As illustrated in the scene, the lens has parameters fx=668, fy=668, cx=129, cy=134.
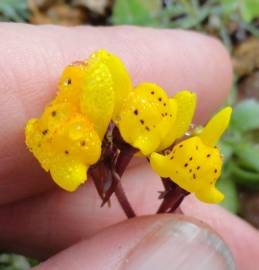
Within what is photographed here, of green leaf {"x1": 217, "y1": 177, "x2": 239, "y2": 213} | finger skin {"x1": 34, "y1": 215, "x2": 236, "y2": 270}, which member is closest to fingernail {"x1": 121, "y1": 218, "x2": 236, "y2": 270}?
finger skin {"x1": 34, "y1": 215, "x2": 236, "y2": 270}

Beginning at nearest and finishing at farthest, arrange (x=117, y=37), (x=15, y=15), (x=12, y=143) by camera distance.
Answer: (x=12, y=143), (x=117, y=37), (x=15, y=15)

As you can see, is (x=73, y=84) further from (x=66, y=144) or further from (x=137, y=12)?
(x=137, y=12)

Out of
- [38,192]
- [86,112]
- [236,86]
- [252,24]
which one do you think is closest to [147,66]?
[38,192]

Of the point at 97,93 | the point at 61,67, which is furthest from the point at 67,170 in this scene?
the point at 61,67

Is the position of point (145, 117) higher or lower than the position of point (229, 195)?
higher

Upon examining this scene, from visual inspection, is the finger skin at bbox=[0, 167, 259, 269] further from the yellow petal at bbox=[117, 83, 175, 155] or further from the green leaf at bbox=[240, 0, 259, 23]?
the green leaf at bbox=[240, 0, 259, 23]

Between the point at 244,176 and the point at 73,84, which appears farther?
the point at 244,176

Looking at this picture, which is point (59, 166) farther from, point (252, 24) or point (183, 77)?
point (252, 24)
